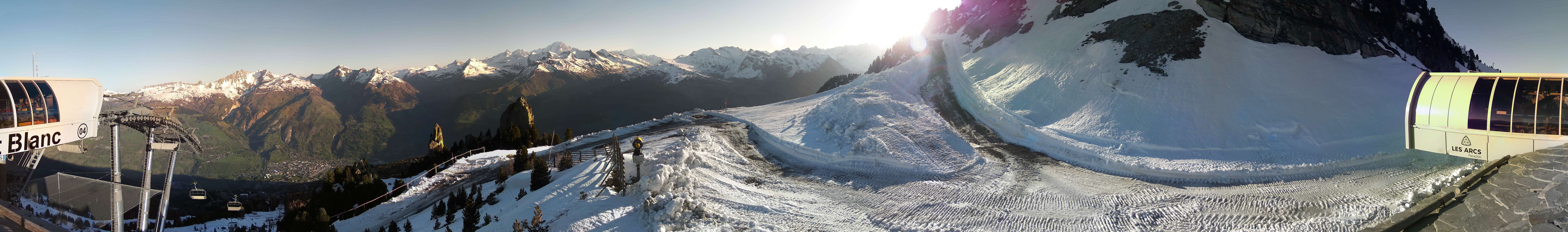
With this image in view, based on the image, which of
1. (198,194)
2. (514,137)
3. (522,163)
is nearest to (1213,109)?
(522,163)

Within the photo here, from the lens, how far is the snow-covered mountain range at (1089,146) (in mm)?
8234

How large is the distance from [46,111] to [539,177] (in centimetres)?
688

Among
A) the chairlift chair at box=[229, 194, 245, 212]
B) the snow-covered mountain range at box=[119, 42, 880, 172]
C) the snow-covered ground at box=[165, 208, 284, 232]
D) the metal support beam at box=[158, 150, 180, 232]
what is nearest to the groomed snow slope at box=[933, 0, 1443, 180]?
the chairlift chair at box=[229, 194, 245, 212]

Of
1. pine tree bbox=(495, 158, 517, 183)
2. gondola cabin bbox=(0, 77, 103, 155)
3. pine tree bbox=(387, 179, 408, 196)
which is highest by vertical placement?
gondola cabin bbox=(0, 77, 103, 155)

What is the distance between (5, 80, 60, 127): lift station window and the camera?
662 centimetres

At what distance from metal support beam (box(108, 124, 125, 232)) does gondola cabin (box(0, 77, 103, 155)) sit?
766mm

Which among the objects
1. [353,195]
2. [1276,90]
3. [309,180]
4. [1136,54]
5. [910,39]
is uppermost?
[910,39]

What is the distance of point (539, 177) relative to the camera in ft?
39.5

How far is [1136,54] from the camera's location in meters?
21.8

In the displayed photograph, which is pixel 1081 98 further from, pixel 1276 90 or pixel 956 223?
pixel 956 223

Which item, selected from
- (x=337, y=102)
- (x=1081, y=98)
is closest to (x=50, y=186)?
(x=1081, y=98)

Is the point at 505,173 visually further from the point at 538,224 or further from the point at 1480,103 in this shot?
the point at 1480,103

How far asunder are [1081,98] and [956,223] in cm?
1504

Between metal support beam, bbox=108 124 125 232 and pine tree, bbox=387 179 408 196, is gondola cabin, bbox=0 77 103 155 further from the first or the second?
pine tree, bbox=387 179 408 196
